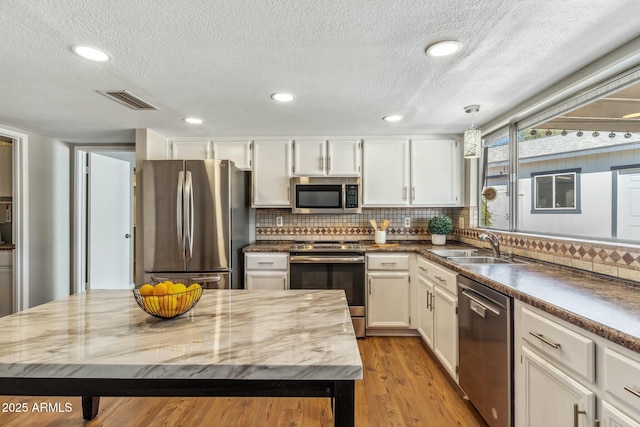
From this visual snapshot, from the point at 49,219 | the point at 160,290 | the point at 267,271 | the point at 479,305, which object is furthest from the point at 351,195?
the point at 49,219

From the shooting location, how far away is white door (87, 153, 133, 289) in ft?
13.6

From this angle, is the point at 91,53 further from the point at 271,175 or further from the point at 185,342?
the point at 271,175

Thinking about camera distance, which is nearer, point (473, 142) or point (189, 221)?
point (473, 142)

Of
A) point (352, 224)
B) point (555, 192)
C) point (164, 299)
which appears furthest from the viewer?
point (352, 224)

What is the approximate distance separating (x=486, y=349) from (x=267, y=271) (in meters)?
2.08

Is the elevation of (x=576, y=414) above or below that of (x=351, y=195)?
below

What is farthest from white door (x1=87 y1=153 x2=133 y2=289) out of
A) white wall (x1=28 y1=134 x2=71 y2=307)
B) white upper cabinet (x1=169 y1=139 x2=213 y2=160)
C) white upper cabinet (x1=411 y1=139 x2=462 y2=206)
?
white upper cabinet (x1=411 y1=139 x2=462 y2=206)

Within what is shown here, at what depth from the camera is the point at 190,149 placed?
11.9 feet

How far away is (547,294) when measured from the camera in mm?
1455

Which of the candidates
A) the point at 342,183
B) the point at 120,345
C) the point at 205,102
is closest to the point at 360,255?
the point at 342,183

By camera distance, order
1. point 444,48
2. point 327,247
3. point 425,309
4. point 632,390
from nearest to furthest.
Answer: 1. point 632,390
2. point 444,48
3. point 425,309
4. point 327,247

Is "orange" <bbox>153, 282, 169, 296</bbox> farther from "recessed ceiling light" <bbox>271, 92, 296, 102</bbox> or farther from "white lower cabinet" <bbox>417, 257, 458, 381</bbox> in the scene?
"white lower cabinet" <bbox>417, 257, 458, 381</bbox>

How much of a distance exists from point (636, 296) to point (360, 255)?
2.11m

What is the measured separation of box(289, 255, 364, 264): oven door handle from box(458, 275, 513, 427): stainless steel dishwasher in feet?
4.01
